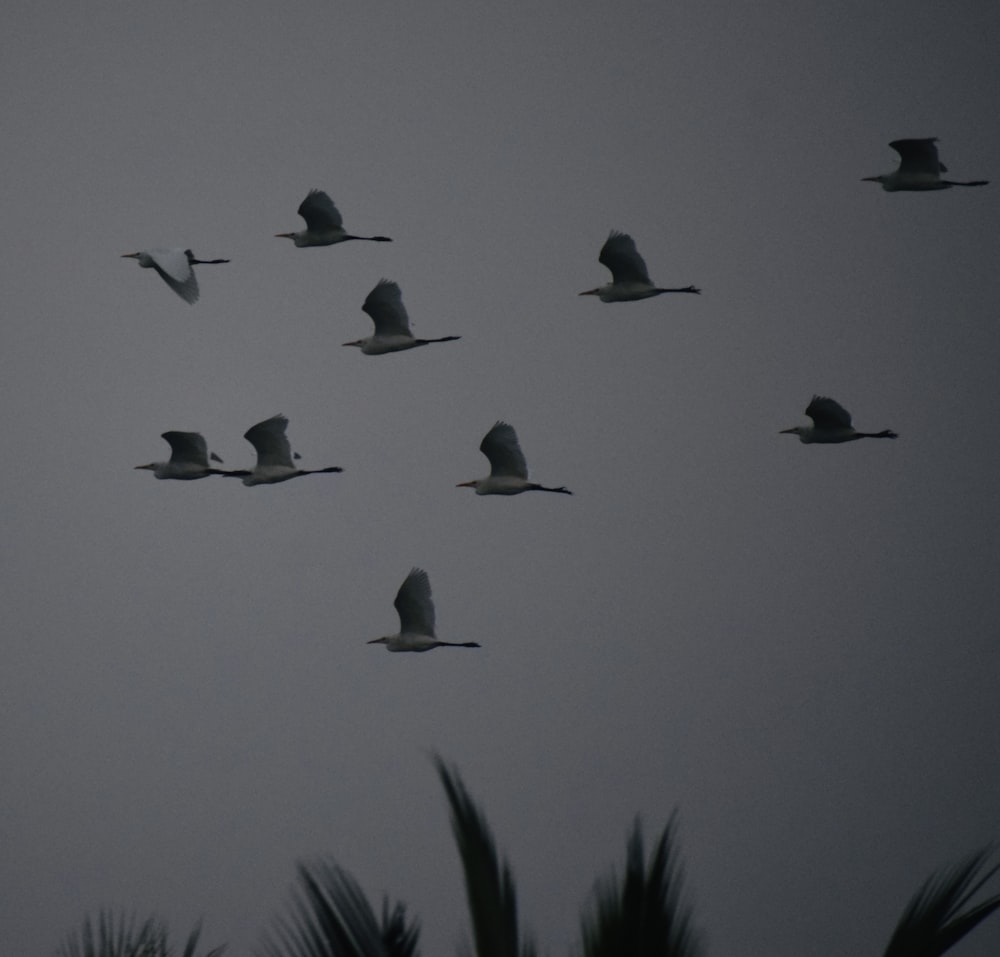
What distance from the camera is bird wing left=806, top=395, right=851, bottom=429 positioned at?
23.0 m

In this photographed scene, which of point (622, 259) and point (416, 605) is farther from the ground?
point (622, 259)

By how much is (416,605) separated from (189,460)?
16.0ft

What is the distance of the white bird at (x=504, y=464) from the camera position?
2252cm

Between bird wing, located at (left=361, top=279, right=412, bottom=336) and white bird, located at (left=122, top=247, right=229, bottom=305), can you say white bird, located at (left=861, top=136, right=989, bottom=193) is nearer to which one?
bird wing, located at (left=361, top=279, right=412, bottom=336)

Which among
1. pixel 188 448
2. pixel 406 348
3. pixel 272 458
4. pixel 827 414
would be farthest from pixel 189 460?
pixel 827 414

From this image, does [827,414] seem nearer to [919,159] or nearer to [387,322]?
[919,159]

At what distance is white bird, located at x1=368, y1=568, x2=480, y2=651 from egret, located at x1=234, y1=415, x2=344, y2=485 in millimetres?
2779

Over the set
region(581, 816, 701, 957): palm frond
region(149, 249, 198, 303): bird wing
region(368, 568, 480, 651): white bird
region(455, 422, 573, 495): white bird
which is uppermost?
region(149, 249, 198, 303): bird wing

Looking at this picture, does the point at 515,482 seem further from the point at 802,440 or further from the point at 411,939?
the point at 411,939

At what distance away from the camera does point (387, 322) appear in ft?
79.4

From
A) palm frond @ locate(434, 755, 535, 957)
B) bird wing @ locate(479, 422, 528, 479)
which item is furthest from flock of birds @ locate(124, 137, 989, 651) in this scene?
palm frond @ locate(434, 755, 535, 957)

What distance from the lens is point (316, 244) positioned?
25109mm

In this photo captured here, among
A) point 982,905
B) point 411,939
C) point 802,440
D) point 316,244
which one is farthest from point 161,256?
point 982,905

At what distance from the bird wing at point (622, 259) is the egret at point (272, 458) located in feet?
18.8
